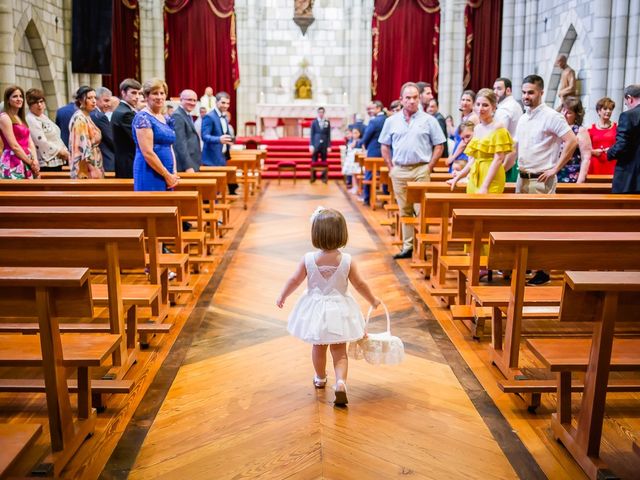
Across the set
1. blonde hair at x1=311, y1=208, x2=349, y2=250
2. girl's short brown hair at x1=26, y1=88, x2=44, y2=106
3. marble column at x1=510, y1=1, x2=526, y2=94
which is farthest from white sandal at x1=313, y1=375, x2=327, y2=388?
marble column at x1=510, y1=1, x2=526, y2=94

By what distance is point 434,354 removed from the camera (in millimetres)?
3941

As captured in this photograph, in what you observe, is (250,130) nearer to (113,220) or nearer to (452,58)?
(452,58)

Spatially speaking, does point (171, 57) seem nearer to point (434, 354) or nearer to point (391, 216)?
point (391, 216)

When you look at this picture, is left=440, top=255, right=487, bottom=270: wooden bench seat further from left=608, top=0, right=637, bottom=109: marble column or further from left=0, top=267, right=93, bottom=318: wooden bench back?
left=608, top=0, right=637, bottom=109: marble column

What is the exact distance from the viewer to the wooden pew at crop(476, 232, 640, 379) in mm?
3168

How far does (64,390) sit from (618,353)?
2.11m

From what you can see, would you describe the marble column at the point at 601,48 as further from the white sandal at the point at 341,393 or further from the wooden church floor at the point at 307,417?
the white sandal at the point at 341,393

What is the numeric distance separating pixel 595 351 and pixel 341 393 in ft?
3.75

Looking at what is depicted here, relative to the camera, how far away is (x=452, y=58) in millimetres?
16344

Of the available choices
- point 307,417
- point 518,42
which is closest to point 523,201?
point 307,417

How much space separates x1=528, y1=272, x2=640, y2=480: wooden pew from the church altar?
14672 mm

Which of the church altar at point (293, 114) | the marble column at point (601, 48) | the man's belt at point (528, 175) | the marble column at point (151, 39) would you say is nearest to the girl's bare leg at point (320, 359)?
the man's belt at point (528, 175)

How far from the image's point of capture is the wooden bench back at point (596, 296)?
7.82 ft

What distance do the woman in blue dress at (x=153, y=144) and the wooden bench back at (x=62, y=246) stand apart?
1.93 metres
